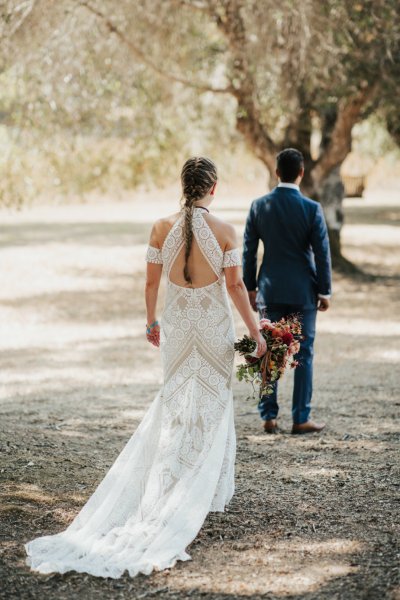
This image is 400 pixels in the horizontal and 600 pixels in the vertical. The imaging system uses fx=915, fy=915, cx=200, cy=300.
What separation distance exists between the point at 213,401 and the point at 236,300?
21.5 inches

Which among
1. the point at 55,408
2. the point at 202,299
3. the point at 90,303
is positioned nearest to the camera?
the point at 202,299

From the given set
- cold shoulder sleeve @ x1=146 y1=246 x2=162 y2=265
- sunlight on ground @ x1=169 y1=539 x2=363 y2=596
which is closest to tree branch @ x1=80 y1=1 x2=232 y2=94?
cold shoulder sleeve @ x1=146 y1=246 x2=162 y2=265

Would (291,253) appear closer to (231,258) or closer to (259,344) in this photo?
(259,344)

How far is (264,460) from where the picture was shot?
20.3ft

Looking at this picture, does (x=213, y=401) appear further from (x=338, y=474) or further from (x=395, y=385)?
(x=395, y=385)

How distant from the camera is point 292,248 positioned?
6.60 meters

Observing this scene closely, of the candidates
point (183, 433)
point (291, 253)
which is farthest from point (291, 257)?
point (183, 433)

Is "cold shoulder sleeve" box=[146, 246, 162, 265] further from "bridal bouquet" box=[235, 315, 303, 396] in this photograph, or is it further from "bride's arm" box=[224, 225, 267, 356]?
"bridal bouquet" box=[235, 315, 303, 396]

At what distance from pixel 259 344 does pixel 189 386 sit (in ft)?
1.60

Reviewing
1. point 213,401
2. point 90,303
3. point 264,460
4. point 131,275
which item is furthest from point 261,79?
point 213,401

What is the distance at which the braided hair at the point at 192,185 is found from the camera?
4.72 metres

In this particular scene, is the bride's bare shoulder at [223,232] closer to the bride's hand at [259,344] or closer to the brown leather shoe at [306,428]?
the bride's hand at [259,344]

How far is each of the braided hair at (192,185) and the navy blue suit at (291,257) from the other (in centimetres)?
186

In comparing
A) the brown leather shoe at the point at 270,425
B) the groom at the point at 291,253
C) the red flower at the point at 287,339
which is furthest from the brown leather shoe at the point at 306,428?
the red flower at the point at 287,339
